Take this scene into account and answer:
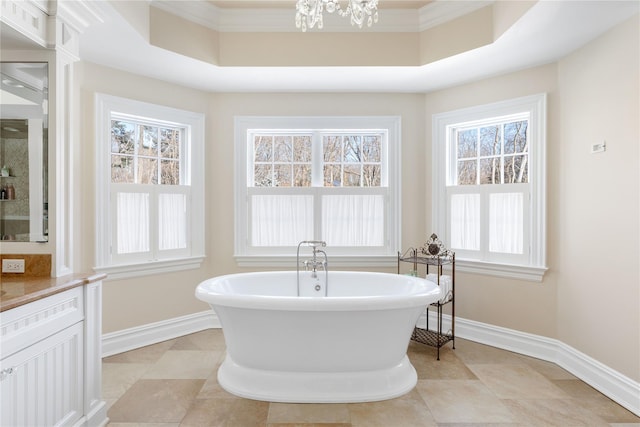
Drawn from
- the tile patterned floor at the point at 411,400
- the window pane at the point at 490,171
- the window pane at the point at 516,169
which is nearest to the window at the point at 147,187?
the tile patterned floor at the point at 411,400

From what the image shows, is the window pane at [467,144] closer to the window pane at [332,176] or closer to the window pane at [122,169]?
the window pane at [332,176]

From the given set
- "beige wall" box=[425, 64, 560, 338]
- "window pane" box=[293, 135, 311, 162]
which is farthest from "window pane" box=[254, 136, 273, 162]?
"beige wall" box=[425, 64, 560, 338]

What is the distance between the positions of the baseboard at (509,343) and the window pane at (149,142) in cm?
157

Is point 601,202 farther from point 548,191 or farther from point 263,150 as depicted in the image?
point 263,150

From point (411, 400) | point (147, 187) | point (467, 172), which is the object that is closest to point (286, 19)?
point (147, 187)

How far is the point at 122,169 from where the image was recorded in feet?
10.5

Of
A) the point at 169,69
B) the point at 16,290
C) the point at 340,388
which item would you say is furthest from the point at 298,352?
the point at 169,69

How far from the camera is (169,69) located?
10.1 ft

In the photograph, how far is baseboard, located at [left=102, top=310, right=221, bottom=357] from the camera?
3012 millimetres

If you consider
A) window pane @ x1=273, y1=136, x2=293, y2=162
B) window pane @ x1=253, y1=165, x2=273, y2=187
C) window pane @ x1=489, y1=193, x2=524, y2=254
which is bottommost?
window pane @ x1=489, y1=193, x2=524, y2=254

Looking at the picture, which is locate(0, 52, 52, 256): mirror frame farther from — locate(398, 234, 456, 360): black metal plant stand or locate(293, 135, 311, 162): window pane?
locate(398, 234, 456, 360): black metal plant stand

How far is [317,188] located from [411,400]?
2065 millimetres

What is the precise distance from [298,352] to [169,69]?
254 cm

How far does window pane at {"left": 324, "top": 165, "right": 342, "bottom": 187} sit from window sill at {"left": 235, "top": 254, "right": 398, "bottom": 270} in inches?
28.7
